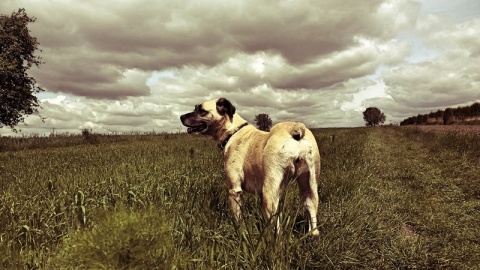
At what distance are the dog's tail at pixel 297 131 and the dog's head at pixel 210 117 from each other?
65.0 inches

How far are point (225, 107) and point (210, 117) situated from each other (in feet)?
1.19

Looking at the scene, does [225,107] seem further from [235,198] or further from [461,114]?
[461,114]

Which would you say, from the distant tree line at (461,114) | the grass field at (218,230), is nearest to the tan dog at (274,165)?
the grass field at (218,230)

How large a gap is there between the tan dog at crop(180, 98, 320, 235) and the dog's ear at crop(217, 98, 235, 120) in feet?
1.87

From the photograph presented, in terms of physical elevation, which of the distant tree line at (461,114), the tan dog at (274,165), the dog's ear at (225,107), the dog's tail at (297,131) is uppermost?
the distant tree line at (461,114)

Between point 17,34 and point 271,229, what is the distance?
32353 mm

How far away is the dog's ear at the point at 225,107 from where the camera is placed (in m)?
5.12

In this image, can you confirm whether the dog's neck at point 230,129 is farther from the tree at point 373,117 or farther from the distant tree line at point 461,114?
the tree at point 373,117

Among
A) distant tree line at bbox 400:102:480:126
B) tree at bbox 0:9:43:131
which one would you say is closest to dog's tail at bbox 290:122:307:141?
tree at bbox 0:9:43:131

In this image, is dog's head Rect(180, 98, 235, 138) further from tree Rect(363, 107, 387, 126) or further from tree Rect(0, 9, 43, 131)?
tree Rect(363, 107, 387, 126)

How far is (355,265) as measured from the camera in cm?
330

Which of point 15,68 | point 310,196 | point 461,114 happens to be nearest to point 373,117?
point 461,114

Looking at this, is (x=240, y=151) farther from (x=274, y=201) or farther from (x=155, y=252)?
(x=155, y=252)

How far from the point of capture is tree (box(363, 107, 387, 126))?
131m
